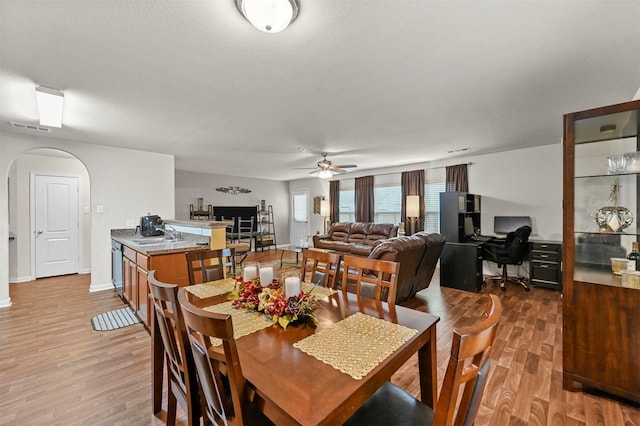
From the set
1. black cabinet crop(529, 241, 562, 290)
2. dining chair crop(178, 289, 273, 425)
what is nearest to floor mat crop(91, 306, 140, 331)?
dining chair crop(178, 289, 273, 425)

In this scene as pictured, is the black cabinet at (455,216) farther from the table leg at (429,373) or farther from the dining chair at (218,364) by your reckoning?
the dining chair at (218,364)

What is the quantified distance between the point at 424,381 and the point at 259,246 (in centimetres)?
763

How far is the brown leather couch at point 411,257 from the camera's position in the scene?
10.6 feet

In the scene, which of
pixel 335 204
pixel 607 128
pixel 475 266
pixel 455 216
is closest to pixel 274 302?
pixel 607 128

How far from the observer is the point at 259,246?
866 centimetres

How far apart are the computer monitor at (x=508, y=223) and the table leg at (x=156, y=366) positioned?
5734 mm

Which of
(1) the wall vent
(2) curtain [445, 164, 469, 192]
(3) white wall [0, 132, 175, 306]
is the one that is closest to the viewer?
(1) the wall vent

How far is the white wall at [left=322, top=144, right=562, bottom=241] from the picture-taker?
188 inches

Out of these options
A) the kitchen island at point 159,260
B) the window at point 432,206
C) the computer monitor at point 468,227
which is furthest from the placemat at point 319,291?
the window at point 432,206

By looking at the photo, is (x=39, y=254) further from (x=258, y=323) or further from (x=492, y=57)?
(x=492, y=57)

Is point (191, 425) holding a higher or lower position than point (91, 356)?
higher

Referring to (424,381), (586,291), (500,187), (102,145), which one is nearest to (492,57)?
(586,291)

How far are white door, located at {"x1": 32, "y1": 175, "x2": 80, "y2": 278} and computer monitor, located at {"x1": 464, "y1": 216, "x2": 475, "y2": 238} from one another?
7881 millimetres

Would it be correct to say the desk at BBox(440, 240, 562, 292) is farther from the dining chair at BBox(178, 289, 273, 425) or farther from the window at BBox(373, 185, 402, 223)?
the dining chair at BBox(178, 289, 273, 425)
